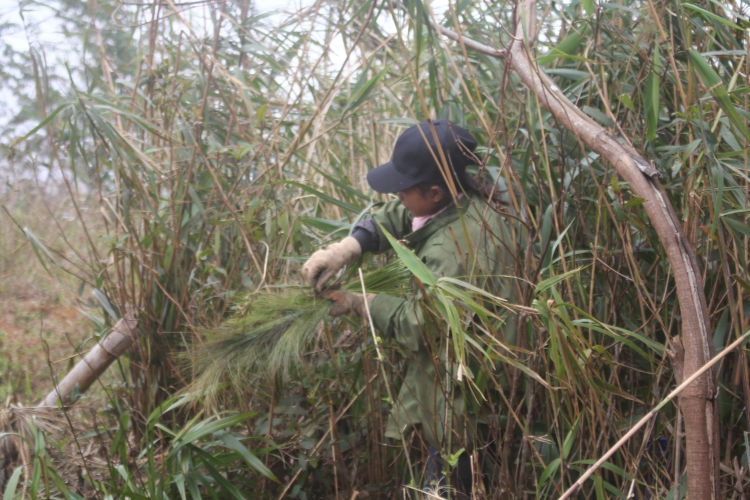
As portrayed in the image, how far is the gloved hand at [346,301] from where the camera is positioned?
5.31ft

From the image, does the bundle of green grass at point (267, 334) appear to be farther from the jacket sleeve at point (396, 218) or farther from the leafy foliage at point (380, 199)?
the jacket sleeve at point (396, 218)

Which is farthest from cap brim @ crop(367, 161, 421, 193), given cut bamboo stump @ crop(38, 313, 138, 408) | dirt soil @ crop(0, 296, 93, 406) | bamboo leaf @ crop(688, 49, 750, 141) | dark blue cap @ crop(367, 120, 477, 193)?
dirt soil @ crop(0, 296, 93, 406)

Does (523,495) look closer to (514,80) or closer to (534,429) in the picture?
(534,429)

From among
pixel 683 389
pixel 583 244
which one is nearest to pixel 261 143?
pixel 583 244

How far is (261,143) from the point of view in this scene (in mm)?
2039

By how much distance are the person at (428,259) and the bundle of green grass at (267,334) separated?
51 mm

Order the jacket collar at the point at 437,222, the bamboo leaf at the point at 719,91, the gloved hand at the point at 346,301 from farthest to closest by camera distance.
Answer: the jacket collar at the point at 437,222 → the gloved hand at the point at 346,301 → the bamboo leaf at the point at 719,91

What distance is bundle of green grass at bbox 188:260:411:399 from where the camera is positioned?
1.59 m

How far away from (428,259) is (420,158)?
279mm

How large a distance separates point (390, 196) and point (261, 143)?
19.0 inches

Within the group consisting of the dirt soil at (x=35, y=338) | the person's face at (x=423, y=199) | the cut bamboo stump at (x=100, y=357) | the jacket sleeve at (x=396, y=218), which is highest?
the person's face at (x=423, y=199)

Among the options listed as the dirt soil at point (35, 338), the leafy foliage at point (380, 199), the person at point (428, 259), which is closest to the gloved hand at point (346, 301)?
the person at point (428, 259)

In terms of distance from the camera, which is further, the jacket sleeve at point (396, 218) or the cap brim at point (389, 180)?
the jacket sleeve at point (396, 218)

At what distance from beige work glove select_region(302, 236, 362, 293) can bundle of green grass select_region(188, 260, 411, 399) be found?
43mm
